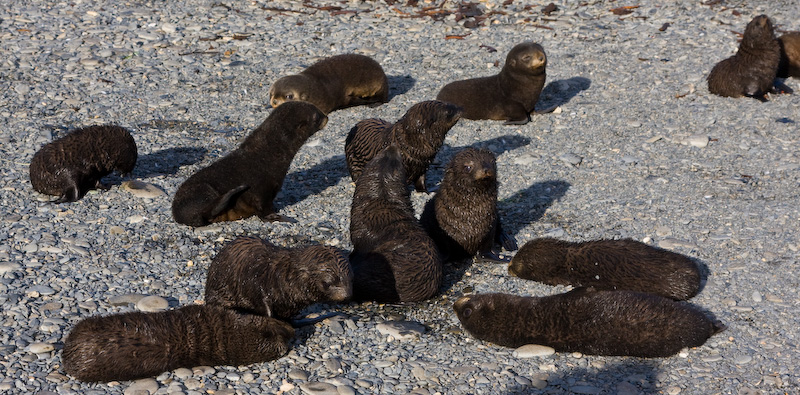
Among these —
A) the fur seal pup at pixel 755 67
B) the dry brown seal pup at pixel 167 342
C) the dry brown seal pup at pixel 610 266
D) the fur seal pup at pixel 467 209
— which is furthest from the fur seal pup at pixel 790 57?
the dry brown seal pup at pixel 167 342

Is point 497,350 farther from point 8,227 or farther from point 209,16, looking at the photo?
point 209,16

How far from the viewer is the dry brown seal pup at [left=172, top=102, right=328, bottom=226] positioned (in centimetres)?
705

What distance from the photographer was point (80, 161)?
7527 millimetres

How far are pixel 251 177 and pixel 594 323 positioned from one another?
3.47 meters

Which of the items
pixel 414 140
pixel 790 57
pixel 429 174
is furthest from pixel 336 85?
pixel 790 57

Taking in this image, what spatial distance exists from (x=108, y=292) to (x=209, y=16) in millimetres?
7895

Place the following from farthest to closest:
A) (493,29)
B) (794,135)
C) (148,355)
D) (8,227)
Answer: (493,29) → (794,135) → (8,227) → (148,355)

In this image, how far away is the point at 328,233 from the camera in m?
7.12

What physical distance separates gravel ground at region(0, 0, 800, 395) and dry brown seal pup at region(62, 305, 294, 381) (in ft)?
0.31

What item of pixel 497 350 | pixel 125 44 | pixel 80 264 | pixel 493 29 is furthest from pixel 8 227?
pixel 493 29

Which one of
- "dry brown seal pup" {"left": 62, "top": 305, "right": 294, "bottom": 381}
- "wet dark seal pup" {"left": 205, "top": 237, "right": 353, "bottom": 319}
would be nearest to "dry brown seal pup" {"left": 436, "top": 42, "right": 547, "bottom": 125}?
"wet dark seal pup" {"left": 205, "top": 237, "right": 353, "bottom": 319}

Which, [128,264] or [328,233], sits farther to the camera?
[328,233]

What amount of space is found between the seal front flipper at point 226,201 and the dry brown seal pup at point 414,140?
136cm

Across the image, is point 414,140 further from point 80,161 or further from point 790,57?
point 790,57
